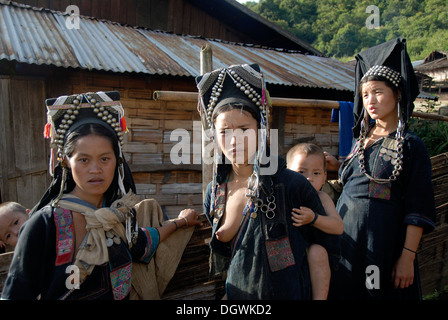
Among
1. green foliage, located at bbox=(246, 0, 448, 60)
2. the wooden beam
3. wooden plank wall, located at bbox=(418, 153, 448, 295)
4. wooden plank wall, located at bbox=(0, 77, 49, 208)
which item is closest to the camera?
the wooden beam

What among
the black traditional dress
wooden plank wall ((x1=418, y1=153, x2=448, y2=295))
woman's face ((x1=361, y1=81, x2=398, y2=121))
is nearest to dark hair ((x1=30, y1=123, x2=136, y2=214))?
the black traditional dress

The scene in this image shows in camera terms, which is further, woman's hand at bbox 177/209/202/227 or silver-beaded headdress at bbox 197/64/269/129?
woman's hand at bbox 177/209/202/227

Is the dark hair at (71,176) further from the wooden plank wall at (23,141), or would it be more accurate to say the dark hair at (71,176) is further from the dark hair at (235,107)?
the wooden plank wall at (23,141)

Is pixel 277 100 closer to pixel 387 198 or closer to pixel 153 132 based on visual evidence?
pixel 387 198

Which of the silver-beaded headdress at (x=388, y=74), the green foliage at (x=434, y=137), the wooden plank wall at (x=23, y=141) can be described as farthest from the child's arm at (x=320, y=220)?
the green foliage at (x=434, y=137)

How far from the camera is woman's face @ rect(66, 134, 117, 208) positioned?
5.24ft

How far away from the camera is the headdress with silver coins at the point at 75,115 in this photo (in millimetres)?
1654

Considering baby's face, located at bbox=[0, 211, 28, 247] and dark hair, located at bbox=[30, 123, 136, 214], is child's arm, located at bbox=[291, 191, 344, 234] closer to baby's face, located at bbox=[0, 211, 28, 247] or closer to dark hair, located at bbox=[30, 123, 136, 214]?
dark hair, located at bbox=[30, 123, 136, 214]

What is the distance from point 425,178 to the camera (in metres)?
2.11

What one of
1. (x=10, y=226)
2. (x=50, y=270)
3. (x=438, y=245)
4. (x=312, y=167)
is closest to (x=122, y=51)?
(x=10, y=226)

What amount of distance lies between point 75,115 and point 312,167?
1.51 meters

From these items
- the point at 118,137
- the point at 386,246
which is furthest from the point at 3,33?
the point at 386,246

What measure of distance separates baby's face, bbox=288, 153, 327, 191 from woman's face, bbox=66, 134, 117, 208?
1272mm

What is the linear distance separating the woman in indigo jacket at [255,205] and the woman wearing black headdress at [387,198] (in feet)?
2.26
